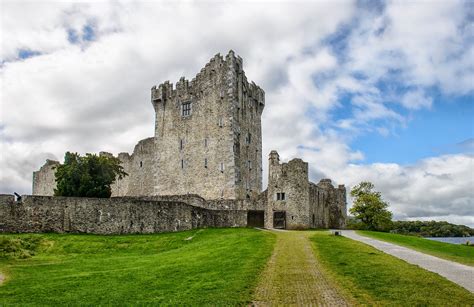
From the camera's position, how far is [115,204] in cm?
3900

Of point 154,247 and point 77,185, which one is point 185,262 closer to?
point 154,247

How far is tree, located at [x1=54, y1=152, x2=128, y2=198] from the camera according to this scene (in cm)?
4659

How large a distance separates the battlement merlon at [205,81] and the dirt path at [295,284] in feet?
121

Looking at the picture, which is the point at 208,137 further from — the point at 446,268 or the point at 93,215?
the point at 446,268

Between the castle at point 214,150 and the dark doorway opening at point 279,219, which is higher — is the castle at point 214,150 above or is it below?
above

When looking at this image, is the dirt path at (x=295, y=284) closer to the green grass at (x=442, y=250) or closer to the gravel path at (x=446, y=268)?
the gravel path at (x=446, y=268)

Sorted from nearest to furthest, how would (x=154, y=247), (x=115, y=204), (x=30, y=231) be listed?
(x=154, y=247)
(x=30, y=231)
(x=115, y=204)

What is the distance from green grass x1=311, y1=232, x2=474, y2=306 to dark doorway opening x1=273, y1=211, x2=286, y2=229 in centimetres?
2110

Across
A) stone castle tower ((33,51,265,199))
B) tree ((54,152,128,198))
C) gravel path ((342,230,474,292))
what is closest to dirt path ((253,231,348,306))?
gravel path ((342,230,474,292))

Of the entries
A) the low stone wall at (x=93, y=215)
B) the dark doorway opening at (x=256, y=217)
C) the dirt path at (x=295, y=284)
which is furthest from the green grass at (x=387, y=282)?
the dark doorway opening at (x=256, y=217)

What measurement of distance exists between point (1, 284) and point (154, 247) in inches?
551

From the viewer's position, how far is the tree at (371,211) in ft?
197

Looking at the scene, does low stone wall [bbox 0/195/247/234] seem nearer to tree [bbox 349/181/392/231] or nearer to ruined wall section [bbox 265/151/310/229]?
ruined wall section [bbox 265/151/310/229]

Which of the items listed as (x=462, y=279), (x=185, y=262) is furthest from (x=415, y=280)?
(x=185, y=262)
